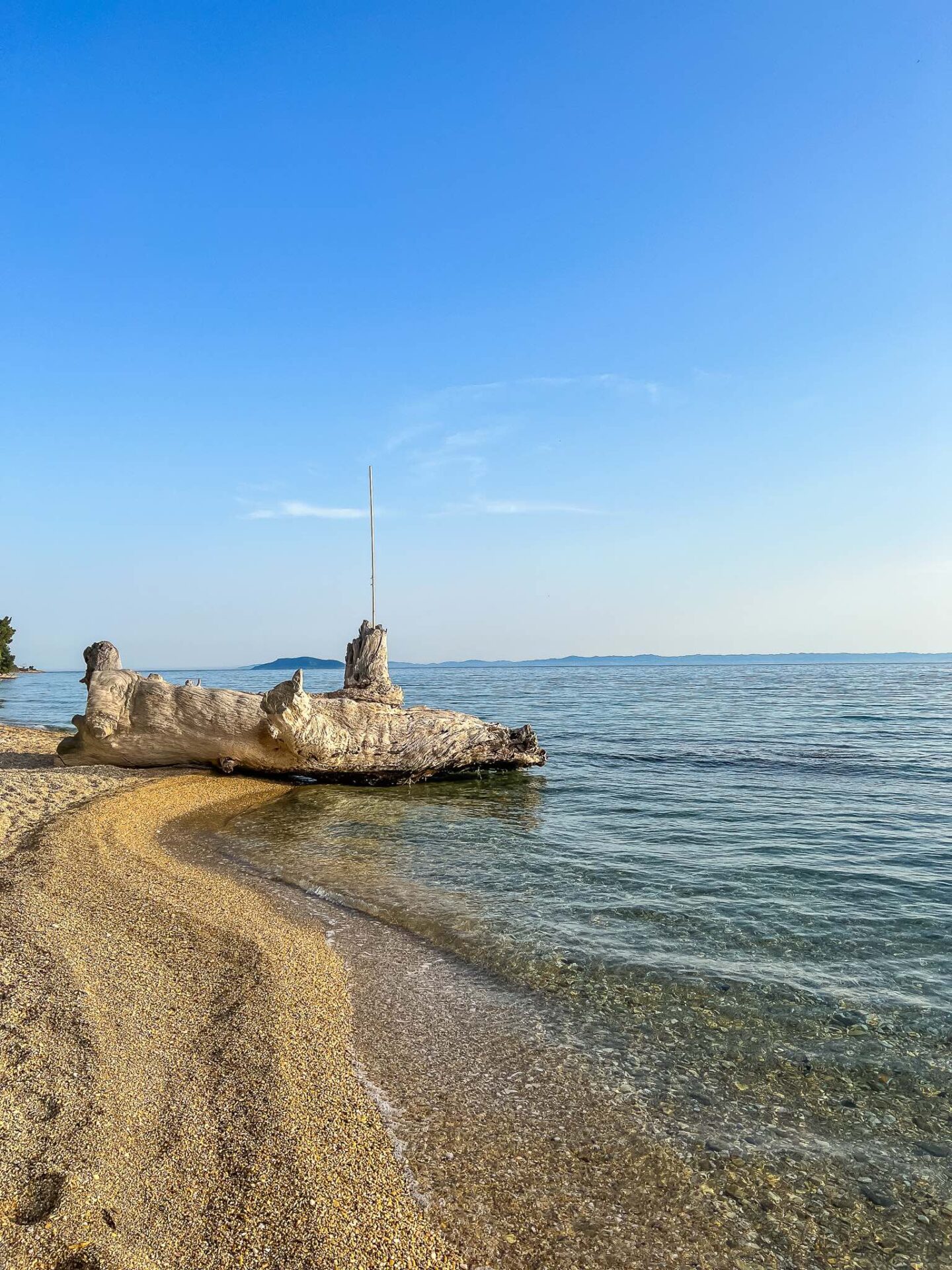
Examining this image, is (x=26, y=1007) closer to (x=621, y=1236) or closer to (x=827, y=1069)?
(x=621, y=1236)

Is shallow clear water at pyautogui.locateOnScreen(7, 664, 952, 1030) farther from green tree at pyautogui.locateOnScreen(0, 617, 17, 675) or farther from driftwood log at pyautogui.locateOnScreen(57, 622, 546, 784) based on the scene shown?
green tree at pyautogui.locateOnScreen(0, 617, 17, 675)

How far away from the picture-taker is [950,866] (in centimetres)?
967

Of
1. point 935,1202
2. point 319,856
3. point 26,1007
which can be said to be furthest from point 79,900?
point 935,1202

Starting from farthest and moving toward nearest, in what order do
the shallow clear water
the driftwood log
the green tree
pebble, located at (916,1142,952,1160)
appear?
the green tree → the driftwood log → the shallow clear water → pebble, located at (916,1142,952,1160)

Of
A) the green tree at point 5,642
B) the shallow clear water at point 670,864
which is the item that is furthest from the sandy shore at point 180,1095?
the green tree at point 5,642

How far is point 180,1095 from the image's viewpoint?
4121mm

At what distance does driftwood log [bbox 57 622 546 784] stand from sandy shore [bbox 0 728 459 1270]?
673 centimetres

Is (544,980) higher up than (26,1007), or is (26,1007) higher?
(26,1007)

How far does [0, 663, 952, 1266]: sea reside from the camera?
165 inches

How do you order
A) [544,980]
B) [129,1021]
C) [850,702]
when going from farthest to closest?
[850,702], [544,980], [129,1021]

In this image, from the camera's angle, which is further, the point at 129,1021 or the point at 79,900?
the point at 79,900

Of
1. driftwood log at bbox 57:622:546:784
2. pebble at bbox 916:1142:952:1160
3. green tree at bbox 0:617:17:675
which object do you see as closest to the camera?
pebble at bbox 916:1142:952:1160

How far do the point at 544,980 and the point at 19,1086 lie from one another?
395cm

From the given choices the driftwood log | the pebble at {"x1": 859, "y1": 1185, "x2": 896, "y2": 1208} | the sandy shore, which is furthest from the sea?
the sandy shore
